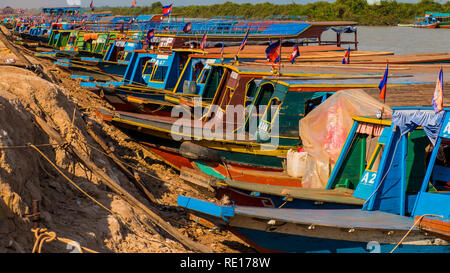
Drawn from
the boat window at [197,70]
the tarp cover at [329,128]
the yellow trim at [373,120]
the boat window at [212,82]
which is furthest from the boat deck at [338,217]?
the boat window at [197,70]

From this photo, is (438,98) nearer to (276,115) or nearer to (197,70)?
(276,115)

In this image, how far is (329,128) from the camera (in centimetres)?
944

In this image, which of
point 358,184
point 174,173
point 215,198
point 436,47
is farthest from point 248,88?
point 436,47

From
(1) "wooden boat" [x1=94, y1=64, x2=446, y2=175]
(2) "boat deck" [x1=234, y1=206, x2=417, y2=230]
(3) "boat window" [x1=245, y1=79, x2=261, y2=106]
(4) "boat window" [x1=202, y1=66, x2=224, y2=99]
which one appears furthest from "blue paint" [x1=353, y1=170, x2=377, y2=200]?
(4) "boat window" [x1=202, y1=66, x2=224, y2=99]

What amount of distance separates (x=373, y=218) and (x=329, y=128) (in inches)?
86.4

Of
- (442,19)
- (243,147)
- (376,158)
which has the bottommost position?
(243,147)

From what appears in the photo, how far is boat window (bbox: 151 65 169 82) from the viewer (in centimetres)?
1812

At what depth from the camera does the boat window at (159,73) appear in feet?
59.5

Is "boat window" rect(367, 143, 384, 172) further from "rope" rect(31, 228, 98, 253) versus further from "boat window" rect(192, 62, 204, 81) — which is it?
"boat window" rect(192, 62, 204, 81)

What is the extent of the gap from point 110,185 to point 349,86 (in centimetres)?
531

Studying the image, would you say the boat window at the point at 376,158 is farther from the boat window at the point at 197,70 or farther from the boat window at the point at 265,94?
the boat window at the point at 197,70

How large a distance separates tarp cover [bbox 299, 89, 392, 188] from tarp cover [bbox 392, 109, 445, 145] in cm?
97

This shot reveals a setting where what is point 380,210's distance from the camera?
8.04m

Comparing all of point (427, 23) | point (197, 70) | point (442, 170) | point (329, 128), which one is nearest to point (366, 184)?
point (329, 128)
